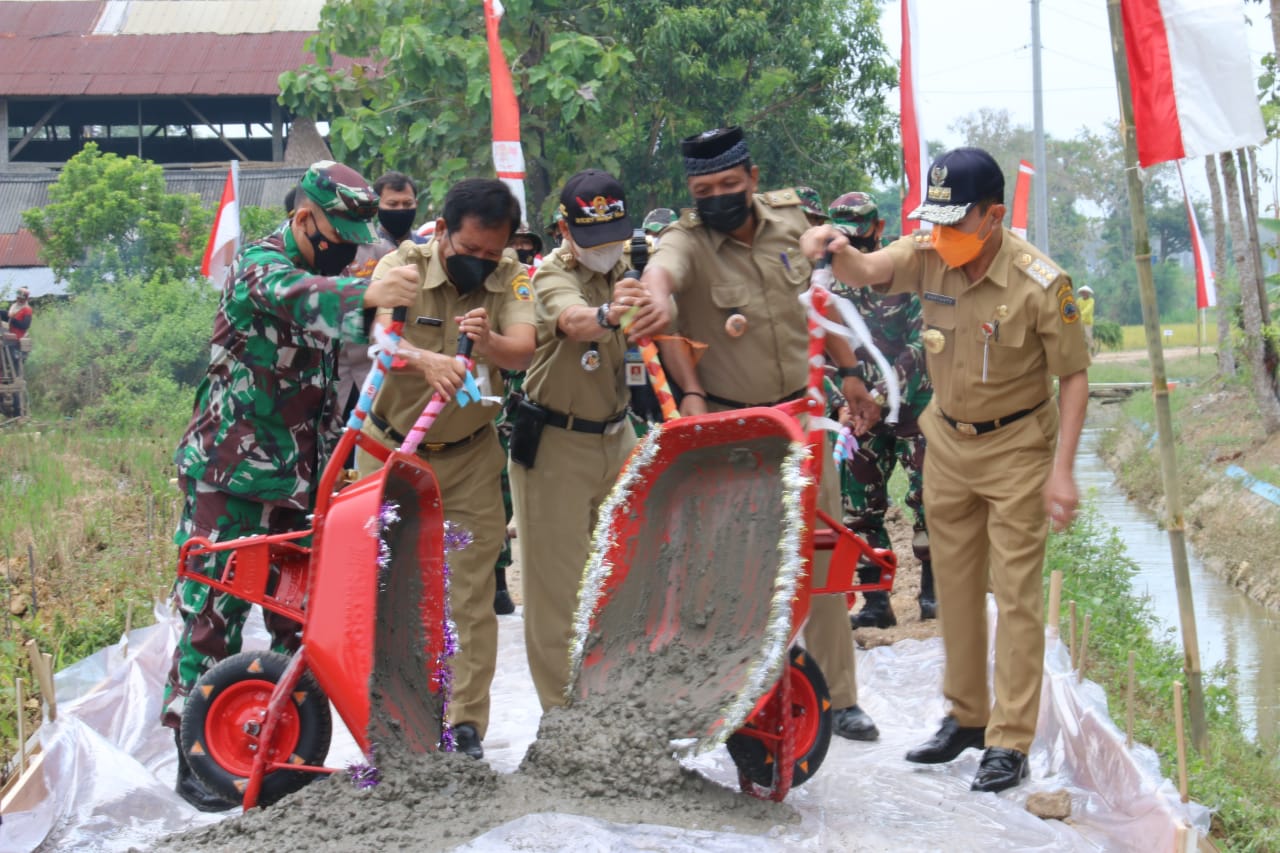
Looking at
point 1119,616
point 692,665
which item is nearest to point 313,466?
point 692,665

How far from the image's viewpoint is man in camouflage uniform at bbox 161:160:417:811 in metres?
4.25

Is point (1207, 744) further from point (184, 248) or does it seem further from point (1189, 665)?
point (184, 248)

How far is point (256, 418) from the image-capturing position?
175 inches

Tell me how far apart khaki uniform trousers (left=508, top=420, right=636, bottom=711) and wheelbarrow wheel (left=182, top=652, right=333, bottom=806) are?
1.01 m

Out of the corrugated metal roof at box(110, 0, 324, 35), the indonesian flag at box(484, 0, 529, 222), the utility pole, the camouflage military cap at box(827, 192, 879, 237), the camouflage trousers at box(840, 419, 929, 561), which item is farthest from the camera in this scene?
the corrugated metal roof at box(110, 0, 324, 35)

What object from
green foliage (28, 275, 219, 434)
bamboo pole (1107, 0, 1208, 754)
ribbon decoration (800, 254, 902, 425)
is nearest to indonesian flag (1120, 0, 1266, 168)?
bamboo pole (1107, 0, 1208, 754)

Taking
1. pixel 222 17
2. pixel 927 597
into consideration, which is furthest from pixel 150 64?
pixel 927 597

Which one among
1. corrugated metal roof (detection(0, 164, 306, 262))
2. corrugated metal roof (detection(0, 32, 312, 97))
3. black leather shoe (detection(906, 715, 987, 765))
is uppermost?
corrugated metal roof (detection(0, 32, 312, 97))

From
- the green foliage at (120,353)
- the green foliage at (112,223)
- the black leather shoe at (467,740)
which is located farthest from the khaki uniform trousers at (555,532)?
the green foliage at (112,223)

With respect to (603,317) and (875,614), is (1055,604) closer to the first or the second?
Answer: (875,614)

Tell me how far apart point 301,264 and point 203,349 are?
1108 centimetres

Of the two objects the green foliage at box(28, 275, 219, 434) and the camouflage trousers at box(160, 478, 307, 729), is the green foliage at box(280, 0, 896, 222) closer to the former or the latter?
the green foliage at box(28, 275, 219, 434)

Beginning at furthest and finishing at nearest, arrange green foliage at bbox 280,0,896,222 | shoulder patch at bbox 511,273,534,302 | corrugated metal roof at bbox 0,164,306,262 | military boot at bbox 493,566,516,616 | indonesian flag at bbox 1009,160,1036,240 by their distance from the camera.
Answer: corrugated metal roof at bbox 0,164,306,262 → green foliage at bbox 280,0,896,222 → indonesian flag at bbox 1009,160,1036,240 → military boot at bbox 493,566,516,616 → shoulder patch at bbox 511,273,534,302

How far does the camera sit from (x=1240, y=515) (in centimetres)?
1139
